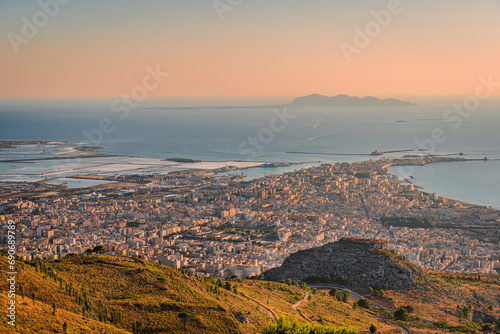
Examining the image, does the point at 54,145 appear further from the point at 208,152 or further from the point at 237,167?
the point at 237,167

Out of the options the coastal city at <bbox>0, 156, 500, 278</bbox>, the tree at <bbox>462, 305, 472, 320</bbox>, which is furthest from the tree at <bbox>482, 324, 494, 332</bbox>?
the coastal city at <bbox>0, 156, 500, 278</bbox>

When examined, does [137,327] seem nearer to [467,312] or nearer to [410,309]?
[410,309]

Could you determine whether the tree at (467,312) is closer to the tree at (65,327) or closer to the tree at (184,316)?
the tree at (184,316)

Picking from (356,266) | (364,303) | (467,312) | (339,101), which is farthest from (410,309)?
(339,101)

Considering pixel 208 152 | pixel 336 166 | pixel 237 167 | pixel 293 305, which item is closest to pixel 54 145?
pixel 208 152

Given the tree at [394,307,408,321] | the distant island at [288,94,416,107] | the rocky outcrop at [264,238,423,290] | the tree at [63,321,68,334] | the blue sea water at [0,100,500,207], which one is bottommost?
the tree at [394,307,408,321]

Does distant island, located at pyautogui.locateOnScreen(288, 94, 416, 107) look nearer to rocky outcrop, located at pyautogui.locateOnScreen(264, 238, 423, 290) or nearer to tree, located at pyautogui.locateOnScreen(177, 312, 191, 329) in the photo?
rocky outcrop, located at pyautogui.locateOnScreen(264, 238, 423, 290)
